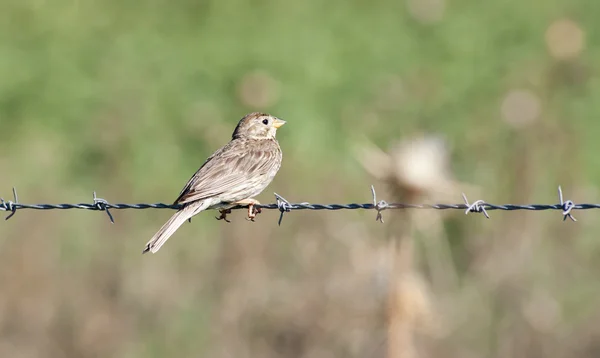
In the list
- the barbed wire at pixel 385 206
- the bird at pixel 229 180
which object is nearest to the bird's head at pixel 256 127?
the bird at pixel 229 180

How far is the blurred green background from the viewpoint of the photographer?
34.6 feet

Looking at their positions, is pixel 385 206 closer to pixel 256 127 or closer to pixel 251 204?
pixel 251 204

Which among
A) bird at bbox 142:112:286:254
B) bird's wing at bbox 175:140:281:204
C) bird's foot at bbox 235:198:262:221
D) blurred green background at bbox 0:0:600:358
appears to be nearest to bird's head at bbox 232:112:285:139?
bird at bbox 142:112:286:254

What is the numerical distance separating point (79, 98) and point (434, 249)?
21.1 ft

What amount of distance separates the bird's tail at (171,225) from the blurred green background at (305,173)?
70.9 inches

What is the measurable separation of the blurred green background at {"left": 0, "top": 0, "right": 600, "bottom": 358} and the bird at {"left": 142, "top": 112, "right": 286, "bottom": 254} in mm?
1009

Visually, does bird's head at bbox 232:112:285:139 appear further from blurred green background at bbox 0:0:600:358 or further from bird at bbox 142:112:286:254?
blurred green background at bbox 0:0:600:358

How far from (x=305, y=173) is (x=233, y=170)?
329 cm

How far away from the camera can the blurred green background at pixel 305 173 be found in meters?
10.5

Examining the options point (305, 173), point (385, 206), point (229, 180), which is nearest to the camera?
point (385, 206)

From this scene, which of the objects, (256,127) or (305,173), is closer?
(256,127)

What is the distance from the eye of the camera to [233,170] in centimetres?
909

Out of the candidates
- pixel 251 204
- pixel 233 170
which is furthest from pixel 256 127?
pixel 251 204

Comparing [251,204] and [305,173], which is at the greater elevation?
[305,173]
